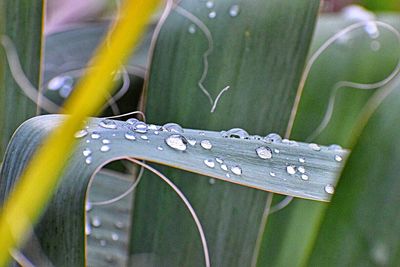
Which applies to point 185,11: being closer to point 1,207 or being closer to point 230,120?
point 230,120

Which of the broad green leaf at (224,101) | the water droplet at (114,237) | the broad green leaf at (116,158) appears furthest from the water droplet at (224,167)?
the water droplet at (114,237)

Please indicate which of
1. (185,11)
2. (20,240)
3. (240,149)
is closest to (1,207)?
(20,240)

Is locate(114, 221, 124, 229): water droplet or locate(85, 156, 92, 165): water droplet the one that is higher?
locate(85, 156, 92, 165): water droplet

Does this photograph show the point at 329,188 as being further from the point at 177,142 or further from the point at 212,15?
the point at 212,15

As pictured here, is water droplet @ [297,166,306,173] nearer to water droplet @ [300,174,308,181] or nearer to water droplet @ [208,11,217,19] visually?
water droplet @ [300,174,308,181]

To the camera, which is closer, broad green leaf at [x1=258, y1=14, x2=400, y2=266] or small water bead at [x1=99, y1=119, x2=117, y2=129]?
small water bead at [x1=99, y1=119, x2=117, y2=129]

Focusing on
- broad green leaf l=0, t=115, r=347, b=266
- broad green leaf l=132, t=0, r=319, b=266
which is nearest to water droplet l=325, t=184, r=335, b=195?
broad green leaf l=0, t=115, r=347, b=266
